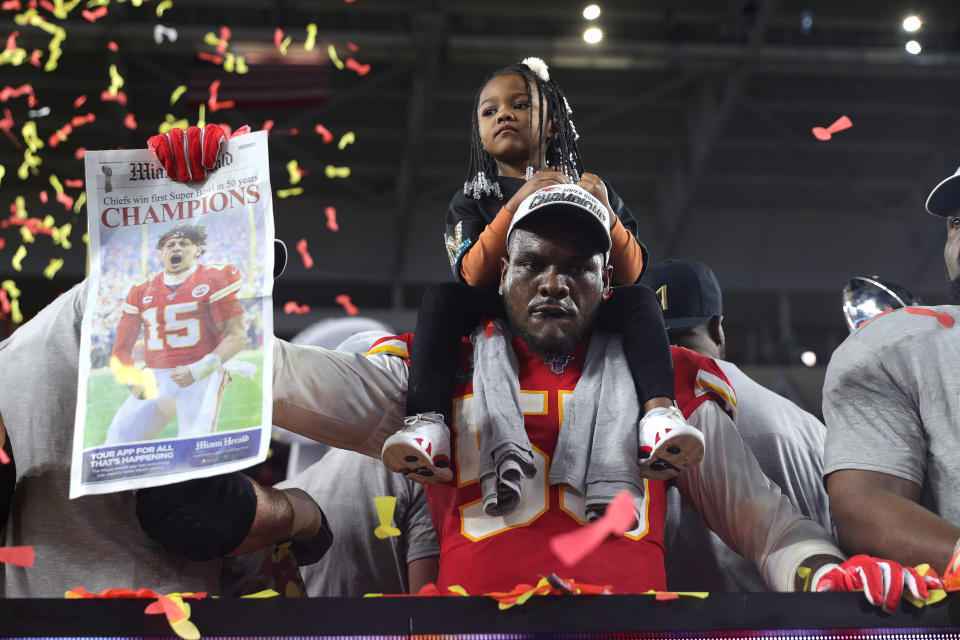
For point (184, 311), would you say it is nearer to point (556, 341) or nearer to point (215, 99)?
point (556, 341)

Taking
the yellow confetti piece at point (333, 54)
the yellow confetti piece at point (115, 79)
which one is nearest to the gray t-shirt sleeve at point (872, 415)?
the yellow confetti piece at point (115, 79)

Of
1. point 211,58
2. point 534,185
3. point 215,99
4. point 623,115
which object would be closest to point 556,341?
point 534,185

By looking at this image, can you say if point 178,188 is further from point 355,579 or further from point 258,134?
point 355,579

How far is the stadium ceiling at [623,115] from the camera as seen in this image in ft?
26.9

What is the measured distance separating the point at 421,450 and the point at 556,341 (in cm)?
37

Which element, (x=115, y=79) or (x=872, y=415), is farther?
(x=115, y=79)

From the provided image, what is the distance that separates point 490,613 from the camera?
1.16m

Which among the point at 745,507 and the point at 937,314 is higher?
the point at 937,314

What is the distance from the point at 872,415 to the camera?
171 cm

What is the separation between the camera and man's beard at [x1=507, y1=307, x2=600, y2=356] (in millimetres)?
1854

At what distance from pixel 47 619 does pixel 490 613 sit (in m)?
0.49

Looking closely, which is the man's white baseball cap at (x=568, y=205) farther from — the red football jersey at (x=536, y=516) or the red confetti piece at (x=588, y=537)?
the red confetti piece at (x=588, y=537)

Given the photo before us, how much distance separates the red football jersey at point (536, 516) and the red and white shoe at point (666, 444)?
0.10 meters

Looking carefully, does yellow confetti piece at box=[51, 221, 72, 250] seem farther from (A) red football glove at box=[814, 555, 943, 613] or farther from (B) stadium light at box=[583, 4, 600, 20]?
(B) stadium light at box=[583, 4, 600, 20]
